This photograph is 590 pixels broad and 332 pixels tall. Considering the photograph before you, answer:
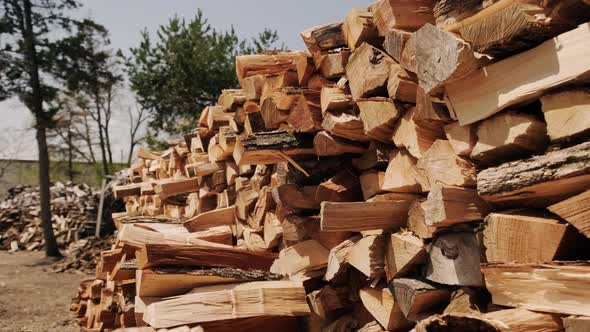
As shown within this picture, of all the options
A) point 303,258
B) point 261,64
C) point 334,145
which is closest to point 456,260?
point 334,145

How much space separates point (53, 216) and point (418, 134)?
15.6 meters

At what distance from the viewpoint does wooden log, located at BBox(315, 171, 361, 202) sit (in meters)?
2.55

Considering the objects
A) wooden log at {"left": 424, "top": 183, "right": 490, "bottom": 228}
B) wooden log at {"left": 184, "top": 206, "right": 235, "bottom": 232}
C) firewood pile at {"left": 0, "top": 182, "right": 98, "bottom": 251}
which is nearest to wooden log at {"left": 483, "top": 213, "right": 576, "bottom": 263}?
wooden log at {"left": 424, "top": 183, "right": 490, "bottom": 228}

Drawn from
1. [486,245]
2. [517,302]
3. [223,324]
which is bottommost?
[223,324]

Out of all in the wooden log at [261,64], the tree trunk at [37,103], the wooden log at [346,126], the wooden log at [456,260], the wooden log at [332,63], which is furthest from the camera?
the tree trunk at [37,103]

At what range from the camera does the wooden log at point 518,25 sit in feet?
4.91

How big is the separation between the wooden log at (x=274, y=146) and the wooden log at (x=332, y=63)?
36 centimetres

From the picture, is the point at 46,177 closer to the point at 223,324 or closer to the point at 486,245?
the point at 223,324

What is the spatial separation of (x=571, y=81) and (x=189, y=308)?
1790mm

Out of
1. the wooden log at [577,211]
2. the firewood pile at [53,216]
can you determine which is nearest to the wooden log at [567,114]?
the wooden log at [577,211]

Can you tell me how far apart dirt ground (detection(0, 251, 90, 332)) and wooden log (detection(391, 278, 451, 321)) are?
16.1 feet

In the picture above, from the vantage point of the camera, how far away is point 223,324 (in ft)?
8.13

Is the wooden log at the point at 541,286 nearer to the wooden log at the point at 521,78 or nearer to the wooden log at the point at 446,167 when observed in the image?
the wooden log at the point at 446,167

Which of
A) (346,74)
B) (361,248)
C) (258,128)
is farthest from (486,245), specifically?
(258,128)
